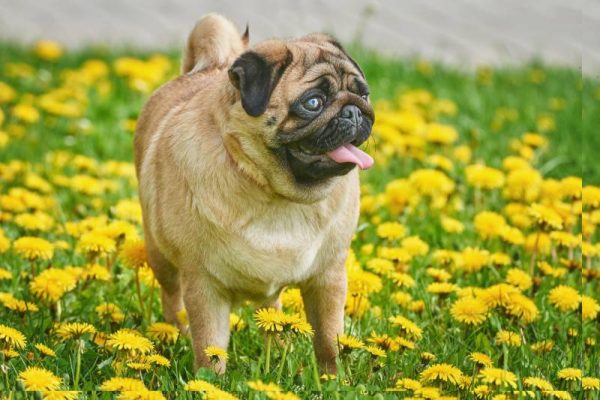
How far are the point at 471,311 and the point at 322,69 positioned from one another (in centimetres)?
104

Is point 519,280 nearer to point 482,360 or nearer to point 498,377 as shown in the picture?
point 482,360

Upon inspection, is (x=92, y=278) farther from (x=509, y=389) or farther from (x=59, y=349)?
(x=509, y=389)

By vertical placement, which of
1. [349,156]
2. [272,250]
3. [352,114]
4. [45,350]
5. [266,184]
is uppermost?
[352,114]

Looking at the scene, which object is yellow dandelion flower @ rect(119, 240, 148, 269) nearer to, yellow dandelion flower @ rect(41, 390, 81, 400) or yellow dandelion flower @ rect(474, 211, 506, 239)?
yellow dandelion flower @ rect(41, 390, 81, 400)

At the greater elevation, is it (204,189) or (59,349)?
(204,189)

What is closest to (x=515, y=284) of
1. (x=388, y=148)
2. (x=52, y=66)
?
(x=388, y=148)

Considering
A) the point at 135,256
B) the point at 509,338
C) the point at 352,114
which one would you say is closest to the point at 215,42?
the point at 135,256

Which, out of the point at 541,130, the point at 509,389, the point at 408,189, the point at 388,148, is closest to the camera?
the point at 509,389

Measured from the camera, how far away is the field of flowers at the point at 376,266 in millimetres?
3279

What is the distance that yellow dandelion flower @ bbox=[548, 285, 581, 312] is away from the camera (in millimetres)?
3871

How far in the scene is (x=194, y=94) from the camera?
3.81 m

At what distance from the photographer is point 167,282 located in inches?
158

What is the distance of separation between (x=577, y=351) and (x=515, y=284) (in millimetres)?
463

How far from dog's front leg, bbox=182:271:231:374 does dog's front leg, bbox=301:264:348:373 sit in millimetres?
304
